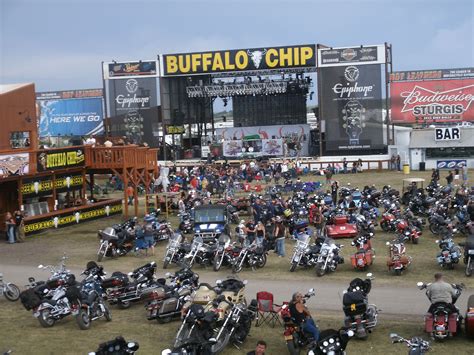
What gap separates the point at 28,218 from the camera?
93.1ft

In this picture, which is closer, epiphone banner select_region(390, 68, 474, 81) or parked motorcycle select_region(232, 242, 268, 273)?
parked motorcycle select_region(232, 242, 268, 273)

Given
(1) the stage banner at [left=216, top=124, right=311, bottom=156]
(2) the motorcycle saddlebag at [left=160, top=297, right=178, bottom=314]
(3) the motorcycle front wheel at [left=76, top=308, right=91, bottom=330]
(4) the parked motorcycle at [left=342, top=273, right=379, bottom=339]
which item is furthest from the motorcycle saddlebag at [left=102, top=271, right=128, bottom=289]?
(1) the stage banner at [left=216, top=124, right=311, bottom=156]

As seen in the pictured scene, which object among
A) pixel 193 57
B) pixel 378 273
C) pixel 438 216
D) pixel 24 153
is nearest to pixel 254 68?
pixel 193 57

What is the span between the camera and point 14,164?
28.3 metres

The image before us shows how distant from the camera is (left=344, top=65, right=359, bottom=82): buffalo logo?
2192 inches

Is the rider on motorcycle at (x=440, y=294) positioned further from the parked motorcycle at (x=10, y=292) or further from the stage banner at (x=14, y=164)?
the stage banner at (x=14, y=164)

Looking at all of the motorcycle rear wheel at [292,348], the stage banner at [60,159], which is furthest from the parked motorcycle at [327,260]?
the stage banner at [60,159]

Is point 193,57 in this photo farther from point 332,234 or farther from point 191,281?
point 191,281

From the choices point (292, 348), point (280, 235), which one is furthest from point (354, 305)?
point (280, 235)

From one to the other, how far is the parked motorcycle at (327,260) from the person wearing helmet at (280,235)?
10.3 feet

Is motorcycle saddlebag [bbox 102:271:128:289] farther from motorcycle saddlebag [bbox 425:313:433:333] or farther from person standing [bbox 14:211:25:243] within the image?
person standing [bbox 14:211:25:243]

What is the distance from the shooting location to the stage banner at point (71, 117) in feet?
241

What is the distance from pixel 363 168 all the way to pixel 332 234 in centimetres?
2938

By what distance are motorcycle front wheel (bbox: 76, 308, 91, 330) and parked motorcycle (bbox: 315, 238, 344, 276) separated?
22.4 ft
